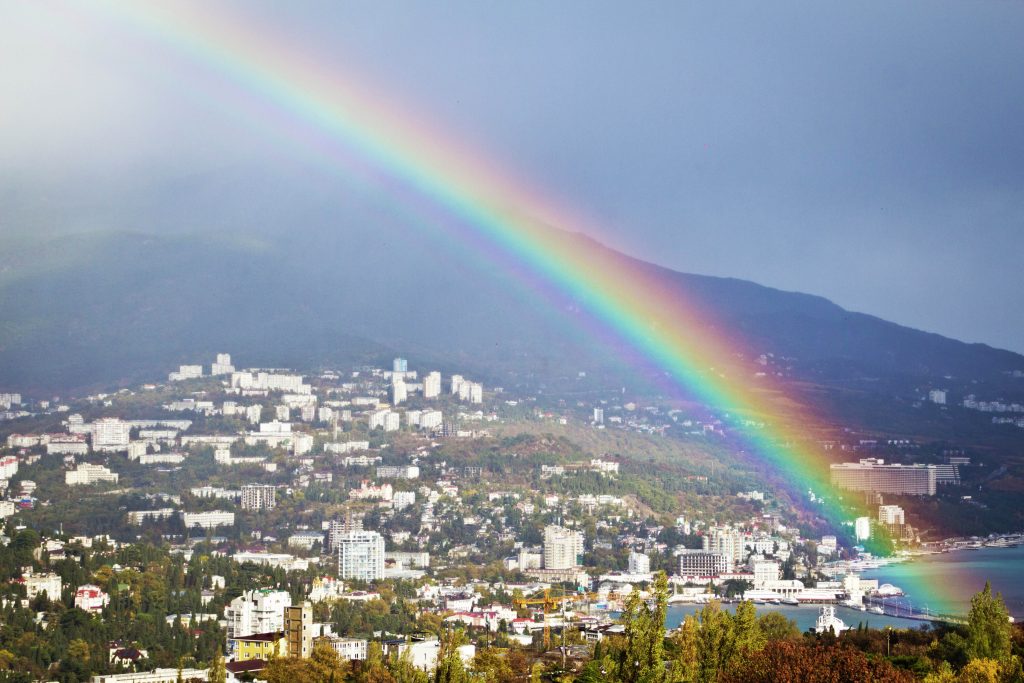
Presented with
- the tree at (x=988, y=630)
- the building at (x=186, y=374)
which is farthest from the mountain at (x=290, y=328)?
the tree at (x=988, y=630)

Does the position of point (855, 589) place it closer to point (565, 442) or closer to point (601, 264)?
point (565, 442)

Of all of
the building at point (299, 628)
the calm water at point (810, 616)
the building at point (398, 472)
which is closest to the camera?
the building at point (299, 628)

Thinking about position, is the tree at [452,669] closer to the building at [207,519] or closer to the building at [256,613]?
the building at [256,613]

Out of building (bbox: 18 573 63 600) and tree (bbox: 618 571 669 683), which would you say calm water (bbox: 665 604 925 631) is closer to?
building (bbox: 18 573 63 600)

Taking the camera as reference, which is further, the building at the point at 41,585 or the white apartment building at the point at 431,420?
the white apartment building at the point at 431,420

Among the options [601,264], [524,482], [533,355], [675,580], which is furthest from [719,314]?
[675,580]
